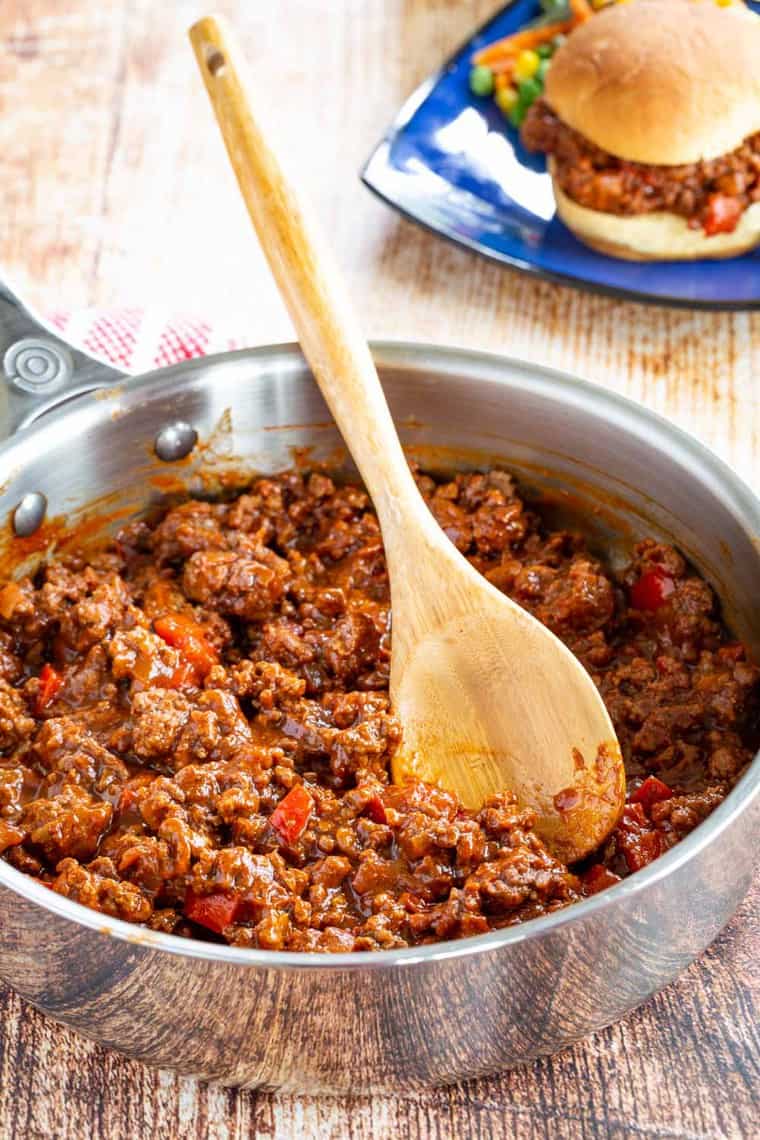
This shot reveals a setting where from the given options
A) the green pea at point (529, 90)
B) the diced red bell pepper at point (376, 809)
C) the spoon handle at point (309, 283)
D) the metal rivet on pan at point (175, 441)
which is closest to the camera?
the diced red bell pepper at point (376, 809)

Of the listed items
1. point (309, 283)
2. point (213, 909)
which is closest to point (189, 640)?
point (213, 909)

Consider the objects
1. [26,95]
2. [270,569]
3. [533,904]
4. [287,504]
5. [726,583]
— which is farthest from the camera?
[26,95]

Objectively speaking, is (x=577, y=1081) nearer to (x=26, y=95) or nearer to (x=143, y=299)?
(x=143, y=299)

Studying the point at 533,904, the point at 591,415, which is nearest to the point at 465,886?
the point at 533,904

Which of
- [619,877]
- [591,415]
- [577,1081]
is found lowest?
[577,1081]

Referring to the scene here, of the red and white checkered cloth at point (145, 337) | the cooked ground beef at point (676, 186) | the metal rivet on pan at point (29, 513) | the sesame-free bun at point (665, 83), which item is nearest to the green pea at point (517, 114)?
A: the sesame-free bun at point (665, 83)

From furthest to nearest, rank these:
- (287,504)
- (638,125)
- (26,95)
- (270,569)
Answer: (26,95)
(638,125)
(287,504)
(270,569)

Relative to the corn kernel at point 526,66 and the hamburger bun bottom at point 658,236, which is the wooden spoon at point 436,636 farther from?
the corn kernel at point 526,66

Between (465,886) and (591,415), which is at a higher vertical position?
(591,415)
